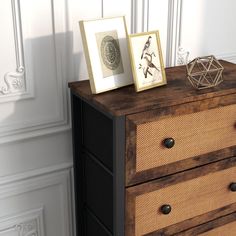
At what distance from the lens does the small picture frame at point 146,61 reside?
3.49 feet

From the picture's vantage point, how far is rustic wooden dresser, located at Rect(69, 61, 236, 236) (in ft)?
3.33

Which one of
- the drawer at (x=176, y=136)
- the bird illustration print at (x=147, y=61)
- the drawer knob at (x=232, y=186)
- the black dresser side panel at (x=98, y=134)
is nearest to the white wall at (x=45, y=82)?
the black dresser side panel at (x=98, y=134)

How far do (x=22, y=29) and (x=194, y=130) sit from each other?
0.53 meters

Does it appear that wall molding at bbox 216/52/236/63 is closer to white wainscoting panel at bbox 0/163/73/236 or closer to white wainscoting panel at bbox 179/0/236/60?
white wainscoting panel at bbox 179/0/236/60

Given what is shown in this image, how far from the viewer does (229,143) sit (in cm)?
117

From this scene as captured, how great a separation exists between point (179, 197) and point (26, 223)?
1.62ft

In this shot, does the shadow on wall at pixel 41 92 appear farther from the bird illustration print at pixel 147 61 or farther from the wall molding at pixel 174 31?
the wall molding at pixel 174 31

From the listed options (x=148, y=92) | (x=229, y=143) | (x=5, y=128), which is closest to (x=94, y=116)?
(x=148, y=92)

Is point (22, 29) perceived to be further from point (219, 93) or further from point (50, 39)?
point (219, 93)

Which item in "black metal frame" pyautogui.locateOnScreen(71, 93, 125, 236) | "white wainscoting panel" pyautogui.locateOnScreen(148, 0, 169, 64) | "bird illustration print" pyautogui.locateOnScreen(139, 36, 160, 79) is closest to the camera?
"black metal frame" pyautogui.locateOnScreen(71, 93, 125, 236)

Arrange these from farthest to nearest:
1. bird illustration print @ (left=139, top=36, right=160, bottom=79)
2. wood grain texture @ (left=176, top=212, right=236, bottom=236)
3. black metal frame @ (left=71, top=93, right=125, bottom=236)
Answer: wood grain texture @ (left=176, top=212, right=236, bottom=236)
bird illustration print @ (left=139, top=36, right=160, bottom=79)
black metal frame @ (left=71, top=93, right=125, bottom=236)

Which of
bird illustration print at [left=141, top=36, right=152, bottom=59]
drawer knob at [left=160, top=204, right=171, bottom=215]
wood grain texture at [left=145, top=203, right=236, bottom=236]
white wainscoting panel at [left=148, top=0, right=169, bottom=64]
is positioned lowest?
wood grain texture at [left=145, top=203, right=236, bottom=236]

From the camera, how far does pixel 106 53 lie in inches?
42.2

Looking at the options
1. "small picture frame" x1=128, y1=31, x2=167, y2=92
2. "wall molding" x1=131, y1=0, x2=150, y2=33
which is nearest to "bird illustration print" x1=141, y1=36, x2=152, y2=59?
"small picture frame" x1=128, y1=31, x2=167, y2=92
